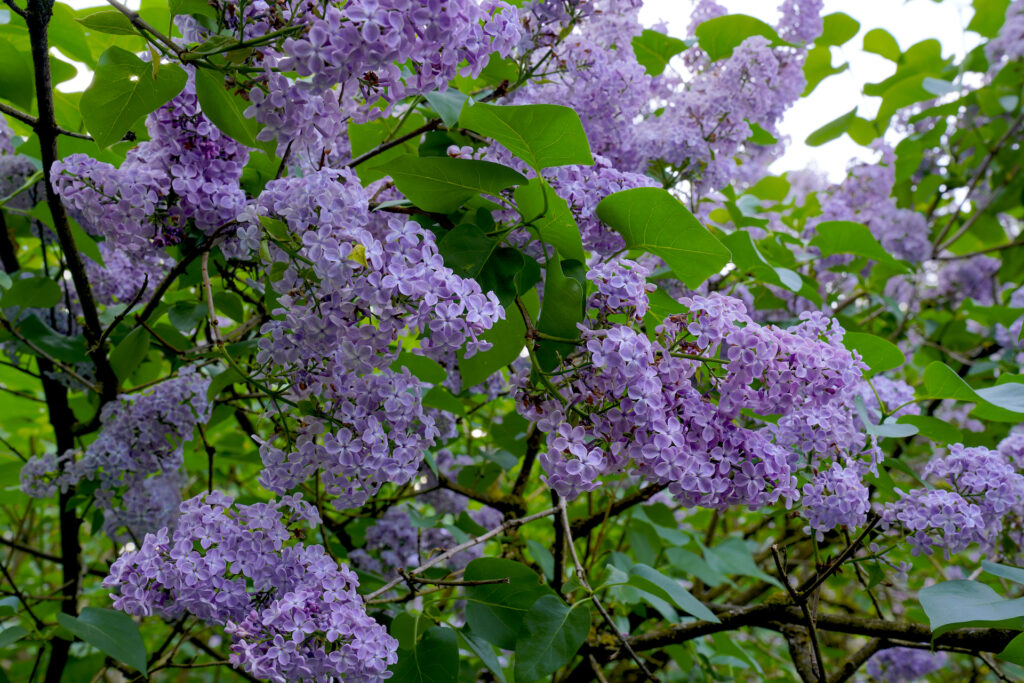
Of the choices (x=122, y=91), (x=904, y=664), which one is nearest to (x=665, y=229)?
(x=122, y=91)

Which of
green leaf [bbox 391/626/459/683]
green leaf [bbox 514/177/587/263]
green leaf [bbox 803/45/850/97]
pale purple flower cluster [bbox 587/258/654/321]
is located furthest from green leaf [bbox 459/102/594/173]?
green leaf [bbox 803/45/850/97]

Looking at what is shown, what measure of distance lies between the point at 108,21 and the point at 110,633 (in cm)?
105

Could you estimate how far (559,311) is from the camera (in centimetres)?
97

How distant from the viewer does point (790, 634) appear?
1.68 m

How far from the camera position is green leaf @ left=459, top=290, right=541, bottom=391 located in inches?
42.4

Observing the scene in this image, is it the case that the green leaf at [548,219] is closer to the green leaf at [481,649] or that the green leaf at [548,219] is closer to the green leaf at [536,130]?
the green leaf at [536,130]

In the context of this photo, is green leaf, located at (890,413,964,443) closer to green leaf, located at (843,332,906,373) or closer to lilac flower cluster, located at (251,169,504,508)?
green leaf, located at (843,332,906,373)

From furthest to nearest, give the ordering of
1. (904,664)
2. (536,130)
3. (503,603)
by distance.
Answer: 1. (904,664)
2. (503,603)
3. (536,130)

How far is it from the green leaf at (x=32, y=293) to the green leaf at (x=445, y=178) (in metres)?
1.10

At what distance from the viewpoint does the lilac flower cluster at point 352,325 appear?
86 centimetres

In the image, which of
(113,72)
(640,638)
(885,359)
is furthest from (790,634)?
(113,72)

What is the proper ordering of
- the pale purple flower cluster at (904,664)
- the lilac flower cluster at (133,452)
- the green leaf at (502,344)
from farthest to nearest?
the pale purple flower cluster at (904,664) < the lilac flower cluster at (133,452) < the green leaf at (502,344)

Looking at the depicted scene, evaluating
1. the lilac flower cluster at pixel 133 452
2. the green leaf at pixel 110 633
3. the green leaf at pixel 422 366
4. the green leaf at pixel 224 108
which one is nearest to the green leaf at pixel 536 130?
the green leaf at pixel 224 108

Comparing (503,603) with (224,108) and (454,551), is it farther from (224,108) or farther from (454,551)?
(224,108)
